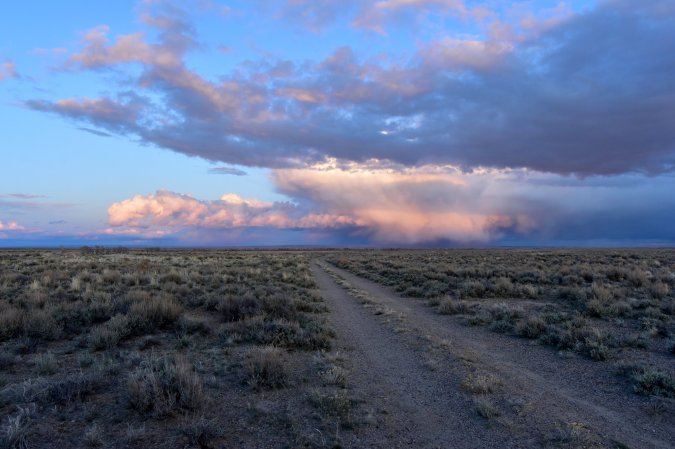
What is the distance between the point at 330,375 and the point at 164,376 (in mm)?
3071

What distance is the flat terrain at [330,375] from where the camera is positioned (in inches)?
241

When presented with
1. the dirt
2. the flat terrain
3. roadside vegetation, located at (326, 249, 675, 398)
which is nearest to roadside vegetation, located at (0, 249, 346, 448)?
the flat terrain

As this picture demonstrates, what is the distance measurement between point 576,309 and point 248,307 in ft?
40.8

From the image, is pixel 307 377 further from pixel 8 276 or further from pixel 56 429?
pixel 8 276

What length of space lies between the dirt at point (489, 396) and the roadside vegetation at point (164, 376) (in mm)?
870

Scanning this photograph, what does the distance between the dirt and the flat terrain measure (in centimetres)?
4

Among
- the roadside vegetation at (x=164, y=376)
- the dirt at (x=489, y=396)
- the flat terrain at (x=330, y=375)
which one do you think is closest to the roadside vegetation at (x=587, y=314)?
the flat terrain at (x=330, y=375)

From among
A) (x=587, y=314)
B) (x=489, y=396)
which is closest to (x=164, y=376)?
(x=489, y=396)

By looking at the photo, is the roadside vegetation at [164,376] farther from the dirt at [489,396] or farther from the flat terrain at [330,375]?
the dirt at [489,396]

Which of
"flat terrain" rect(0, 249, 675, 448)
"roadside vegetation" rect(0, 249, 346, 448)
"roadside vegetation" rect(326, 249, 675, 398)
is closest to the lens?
"roadside vegetation" rect(0, 249, 346, 448)

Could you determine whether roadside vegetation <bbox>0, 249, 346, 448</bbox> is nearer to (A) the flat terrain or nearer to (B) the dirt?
(A) the flat terrain

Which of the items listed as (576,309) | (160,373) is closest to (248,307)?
(160,373)

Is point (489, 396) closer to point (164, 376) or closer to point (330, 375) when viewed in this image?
point (330, 375)

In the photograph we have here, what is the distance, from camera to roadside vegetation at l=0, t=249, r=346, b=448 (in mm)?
5930
